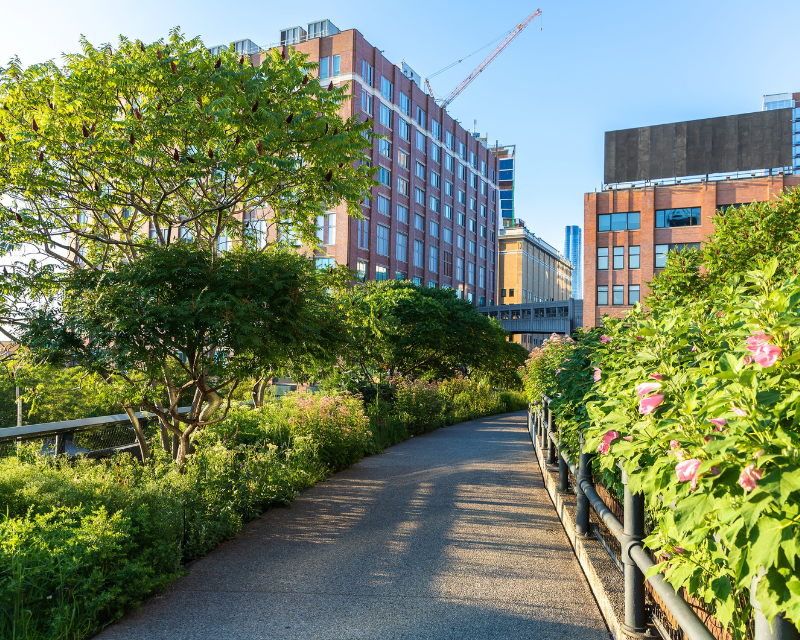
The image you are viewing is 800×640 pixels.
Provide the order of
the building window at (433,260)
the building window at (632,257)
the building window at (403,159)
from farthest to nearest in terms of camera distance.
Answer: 1. the building window at (433,260)
2. the building window at (403,159)
3. the building window at (632,257)

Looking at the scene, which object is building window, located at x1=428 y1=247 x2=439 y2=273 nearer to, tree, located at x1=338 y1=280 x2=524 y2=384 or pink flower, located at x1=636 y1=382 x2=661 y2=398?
tree, located at x1=338 y1=280 x2=524 y2=384

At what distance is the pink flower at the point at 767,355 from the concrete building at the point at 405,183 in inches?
1466

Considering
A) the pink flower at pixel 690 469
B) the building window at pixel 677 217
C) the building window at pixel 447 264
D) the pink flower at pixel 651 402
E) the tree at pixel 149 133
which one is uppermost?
the building window at pixel 677 217

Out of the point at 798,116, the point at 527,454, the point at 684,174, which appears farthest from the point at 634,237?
the point at 798,116

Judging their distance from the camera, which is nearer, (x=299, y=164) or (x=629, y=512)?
(x=629, y=512)

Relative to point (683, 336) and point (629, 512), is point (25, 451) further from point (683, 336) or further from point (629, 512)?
point (683, 336)

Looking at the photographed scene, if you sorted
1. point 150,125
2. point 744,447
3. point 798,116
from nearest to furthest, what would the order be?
point 744,447 → point 150,125 → point 798,116

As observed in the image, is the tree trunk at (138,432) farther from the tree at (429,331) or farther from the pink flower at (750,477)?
the tree at (429,331)

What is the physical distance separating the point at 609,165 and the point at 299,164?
1957 inches

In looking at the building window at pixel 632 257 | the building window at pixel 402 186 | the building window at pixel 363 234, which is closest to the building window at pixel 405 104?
the building window at pixel 402 186

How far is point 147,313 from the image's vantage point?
19.9 feet

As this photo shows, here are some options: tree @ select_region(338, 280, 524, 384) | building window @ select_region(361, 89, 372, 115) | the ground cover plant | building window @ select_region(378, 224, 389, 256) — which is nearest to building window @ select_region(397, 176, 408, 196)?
building window @ select_region(378, 224, 389, 256)

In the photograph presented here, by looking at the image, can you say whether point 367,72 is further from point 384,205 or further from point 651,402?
point 651,402

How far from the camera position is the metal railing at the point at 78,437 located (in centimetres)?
770
